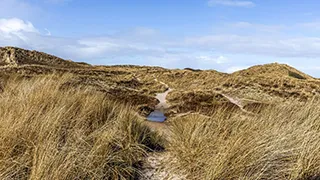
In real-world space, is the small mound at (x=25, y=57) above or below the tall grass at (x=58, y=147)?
above

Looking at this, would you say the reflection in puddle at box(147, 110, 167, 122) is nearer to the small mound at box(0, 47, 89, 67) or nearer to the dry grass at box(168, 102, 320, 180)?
the dry grass at box(168, 102, 320, 180)

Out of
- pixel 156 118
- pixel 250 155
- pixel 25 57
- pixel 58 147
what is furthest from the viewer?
pixel 25 57

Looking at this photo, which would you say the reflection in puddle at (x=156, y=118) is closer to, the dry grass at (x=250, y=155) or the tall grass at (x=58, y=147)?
the tall grass at (x=58, y=147)

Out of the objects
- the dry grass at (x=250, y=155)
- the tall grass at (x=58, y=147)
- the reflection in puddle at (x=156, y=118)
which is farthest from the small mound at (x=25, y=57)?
the dry grass at (x=250, y=155)

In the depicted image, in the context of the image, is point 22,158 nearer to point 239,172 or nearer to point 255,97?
point 239,172

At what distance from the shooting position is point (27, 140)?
12.8 ft

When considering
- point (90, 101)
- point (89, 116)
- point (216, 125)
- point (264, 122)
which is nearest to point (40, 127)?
point (89, 116)

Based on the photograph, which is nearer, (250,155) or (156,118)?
(250,155)

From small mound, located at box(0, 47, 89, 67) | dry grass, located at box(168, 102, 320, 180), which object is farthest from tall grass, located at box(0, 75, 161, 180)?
small mound, located at box(0, 47, 89, 67)

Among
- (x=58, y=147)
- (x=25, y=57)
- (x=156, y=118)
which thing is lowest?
(x=156, y=118)

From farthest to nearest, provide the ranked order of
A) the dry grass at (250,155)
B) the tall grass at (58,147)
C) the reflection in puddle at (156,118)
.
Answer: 1. the reflection in puddle at (156,118)
2. the dry grass at (250,155)
3. the tall grass at (58,147)

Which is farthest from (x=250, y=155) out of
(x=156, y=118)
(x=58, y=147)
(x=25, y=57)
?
(x=25, y=57)

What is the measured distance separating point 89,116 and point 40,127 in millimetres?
1974

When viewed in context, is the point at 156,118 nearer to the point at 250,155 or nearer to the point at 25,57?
the point at 250,155
